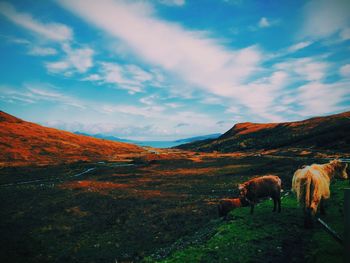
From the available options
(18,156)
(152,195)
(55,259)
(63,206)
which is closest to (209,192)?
(152,195)

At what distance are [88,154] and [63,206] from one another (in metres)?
123

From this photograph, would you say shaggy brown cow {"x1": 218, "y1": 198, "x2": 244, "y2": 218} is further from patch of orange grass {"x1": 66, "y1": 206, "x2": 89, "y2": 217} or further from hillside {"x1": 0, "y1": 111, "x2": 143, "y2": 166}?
hillside {"x1": 0, "y1": 111, "x2": 143, "y2": 166}

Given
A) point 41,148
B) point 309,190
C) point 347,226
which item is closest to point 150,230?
point 309,190

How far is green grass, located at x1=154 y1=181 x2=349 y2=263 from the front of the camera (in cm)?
1101

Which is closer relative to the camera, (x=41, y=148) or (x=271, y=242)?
(x=271, y=242)

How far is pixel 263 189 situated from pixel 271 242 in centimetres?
621

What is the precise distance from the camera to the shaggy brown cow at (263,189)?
1808 cm

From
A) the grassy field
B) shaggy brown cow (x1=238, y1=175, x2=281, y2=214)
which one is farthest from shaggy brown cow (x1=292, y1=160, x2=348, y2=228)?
shaggy brown cow (x1=238, y1=175, x2=281, y2=214)

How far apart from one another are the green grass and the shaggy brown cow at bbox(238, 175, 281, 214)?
1190mm

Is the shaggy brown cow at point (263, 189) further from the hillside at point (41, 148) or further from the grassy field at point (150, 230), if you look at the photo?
the hillside at point (41, 148)

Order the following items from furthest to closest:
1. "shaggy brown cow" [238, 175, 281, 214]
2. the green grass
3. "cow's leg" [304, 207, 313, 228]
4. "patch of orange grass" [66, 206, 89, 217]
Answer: "patch of orange grass" [66, 206, 89, 217]
"shaggy brown cow" [238, 175, 281, 214]
"cow's leg" [304, 207, 313, 228]
the green grass

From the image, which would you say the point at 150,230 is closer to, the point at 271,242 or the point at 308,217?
the point at 271,242

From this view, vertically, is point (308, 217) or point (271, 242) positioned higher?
point (308, 217)

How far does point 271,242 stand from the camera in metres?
12.8
